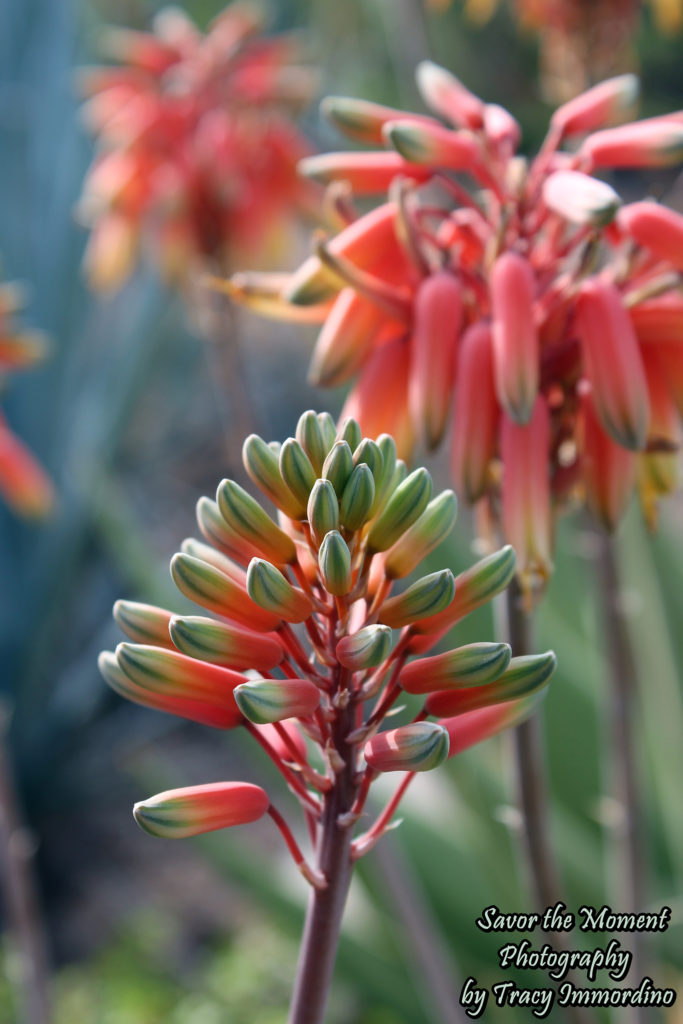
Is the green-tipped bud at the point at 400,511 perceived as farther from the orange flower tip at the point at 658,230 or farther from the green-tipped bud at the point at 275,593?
the orange flower tip at the point at 658,230

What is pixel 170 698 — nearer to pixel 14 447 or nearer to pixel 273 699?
pixel 273 699

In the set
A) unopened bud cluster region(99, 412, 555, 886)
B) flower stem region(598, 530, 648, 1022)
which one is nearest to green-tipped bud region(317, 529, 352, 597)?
unopened bud cluster region(99, 412, 555, 886)

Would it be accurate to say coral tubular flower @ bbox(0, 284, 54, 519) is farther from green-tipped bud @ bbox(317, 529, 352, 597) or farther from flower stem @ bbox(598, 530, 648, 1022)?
green-tipped bud @ bbox(317, 529, 352, 597)

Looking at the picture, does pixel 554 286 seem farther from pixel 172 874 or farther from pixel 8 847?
pixel 172 874

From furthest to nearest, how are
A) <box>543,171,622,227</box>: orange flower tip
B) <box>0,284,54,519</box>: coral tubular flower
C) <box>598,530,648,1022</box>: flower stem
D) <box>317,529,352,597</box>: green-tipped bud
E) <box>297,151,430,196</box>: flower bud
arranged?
1. <box>0,284,54,519</box>: coral tubular flower
2. <box>598,530,648,1022</box>: flower stem
3. <box>297,151,430,196</box>: flower bud
4. <box>543,171,622,227</box>: orange flower tip
5. <box>317,529,352,597</box>: green-tipped bud

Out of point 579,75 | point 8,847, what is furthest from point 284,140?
point 8,847

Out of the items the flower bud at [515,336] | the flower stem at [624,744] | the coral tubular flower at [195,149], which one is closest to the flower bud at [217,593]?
the flower bud at [515,336]

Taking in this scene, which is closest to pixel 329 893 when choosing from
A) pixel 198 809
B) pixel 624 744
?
pixel 198 809
